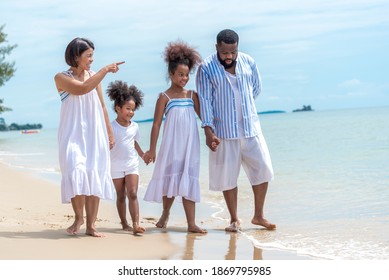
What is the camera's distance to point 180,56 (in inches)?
280

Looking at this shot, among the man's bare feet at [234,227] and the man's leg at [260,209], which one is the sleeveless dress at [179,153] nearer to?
the man's bare feet at [234,227]

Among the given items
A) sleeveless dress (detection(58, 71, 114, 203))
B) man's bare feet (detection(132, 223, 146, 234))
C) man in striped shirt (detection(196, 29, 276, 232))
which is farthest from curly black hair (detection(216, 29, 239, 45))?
man's bare feet (detection(132, 223, 146, 234))

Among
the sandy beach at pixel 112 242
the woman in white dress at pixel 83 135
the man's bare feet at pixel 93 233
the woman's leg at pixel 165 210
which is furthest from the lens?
the woman's leg at pixel 165 210

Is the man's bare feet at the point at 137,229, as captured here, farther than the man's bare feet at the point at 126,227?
No

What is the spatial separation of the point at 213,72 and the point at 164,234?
1.61 metres

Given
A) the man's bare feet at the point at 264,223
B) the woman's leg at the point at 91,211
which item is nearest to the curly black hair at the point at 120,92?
the woman's leg at the point at 91,211

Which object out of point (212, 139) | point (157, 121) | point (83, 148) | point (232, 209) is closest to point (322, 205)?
point (232, 209)

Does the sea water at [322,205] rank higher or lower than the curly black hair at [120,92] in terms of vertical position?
lower

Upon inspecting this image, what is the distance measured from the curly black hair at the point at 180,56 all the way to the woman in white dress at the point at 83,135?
85cm

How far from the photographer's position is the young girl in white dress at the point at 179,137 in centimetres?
707

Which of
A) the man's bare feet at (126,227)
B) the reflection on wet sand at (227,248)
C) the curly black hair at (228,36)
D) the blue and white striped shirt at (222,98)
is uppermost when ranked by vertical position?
the curly black hair at (228,36)

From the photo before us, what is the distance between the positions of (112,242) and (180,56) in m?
1.95

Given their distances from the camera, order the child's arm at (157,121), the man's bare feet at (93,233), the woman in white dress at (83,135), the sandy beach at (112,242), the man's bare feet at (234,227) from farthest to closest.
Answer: the man's bare feet at (234,227)
the child's arm at (157,121)
the man's bare feet at (93,233)
the woman in white dress at (83,135)
the sandy beach at (112,242)
